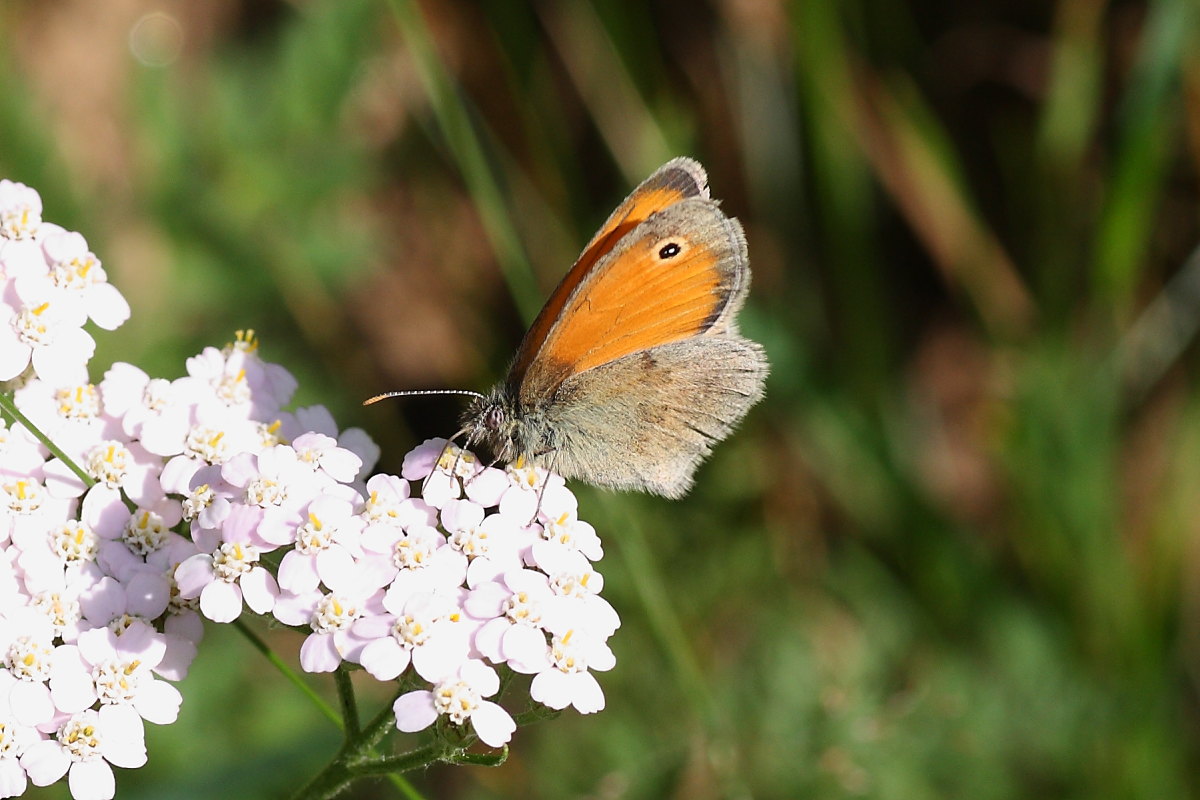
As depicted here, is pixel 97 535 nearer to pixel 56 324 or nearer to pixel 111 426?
pixel 111 426

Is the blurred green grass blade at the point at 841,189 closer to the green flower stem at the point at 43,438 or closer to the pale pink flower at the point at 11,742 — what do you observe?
the green flower stem at the point at 43,438

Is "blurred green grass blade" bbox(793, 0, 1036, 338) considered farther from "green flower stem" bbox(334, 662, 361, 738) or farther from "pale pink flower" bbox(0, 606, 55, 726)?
"pale pink flower" bbox(0, 606, 55, 726)

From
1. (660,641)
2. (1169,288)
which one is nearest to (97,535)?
(660,641)

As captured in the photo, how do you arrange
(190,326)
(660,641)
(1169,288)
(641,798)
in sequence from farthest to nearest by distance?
(1169,288) → (190,326) → (641,798) → (660,641)

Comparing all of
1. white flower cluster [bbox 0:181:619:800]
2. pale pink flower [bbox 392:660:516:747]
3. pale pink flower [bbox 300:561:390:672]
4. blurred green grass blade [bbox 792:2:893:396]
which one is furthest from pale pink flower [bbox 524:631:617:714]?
blurred green grass blade [bbox 792:2:893:396]

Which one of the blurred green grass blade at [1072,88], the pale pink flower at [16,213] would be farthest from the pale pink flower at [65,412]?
→ the blurred green grass blade at [1072,88]

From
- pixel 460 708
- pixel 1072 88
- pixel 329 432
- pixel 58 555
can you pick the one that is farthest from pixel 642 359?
pixel 1072 88

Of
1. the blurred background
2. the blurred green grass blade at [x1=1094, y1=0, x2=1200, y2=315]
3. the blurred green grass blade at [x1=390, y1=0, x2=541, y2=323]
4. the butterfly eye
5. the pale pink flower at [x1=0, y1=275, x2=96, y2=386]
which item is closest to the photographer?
the pale pink flower at [x1=0, y1=275, x2=96, y2=386]
